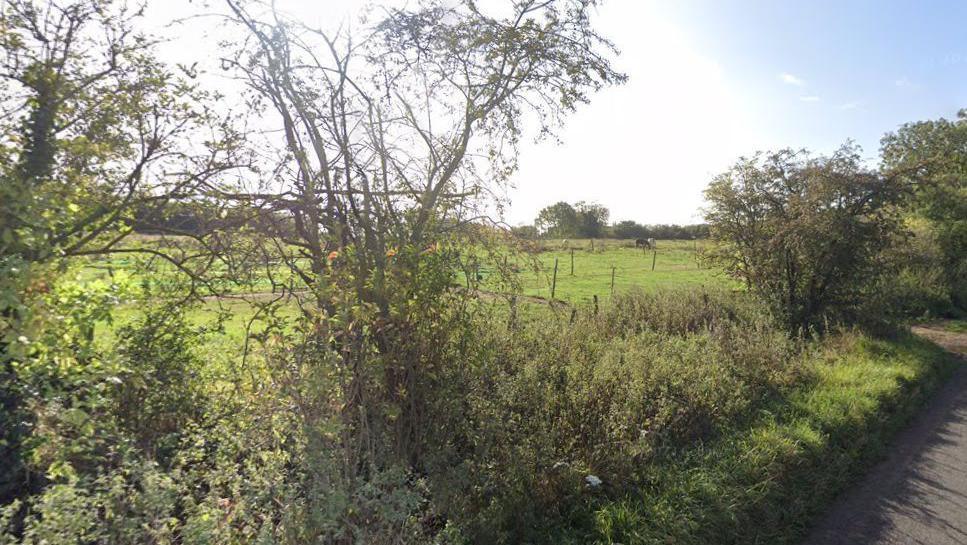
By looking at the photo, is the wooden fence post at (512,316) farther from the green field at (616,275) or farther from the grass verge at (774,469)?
the green field at (616,275)

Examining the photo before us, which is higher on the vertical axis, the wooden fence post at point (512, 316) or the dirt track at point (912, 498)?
the wooden fence post at point (512, 316)

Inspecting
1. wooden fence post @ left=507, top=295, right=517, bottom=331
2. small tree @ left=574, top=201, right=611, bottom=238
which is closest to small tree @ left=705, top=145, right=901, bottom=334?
wooden fence post @ left=507, top=295, right=517, bottom=331

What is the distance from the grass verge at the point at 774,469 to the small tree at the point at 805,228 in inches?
138

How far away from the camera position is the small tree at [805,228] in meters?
10.3

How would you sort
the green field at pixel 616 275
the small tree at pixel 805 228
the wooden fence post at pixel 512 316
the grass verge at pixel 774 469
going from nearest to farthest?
the grass verge at pixel 774 469, the wooden fence post at pixel 512 316, the small tree at pixel 805 228, the green field at pixel 616 275

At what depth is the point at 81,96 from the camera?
3012 millimetres

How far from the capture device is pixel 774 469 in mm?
4770

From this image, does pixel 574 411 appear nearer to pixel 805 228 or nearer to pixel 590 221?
pixel 805 228

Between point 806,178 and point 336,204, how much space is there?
437 inches

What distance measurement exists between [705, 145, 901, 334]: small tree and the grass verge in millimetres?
3508

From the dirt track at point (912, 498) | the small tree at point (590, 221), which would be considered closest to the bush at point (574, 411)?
the dirt track at point (912, 498)

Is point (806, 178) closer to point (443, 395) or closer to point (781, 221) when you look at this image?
point (781, 221)

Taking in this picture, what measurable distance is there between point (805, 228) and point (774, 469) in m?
7.29

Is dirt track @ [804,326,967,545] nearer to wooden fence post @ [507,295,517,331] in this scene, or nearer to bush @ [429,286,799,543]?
bush @ [429,286,799,543]
